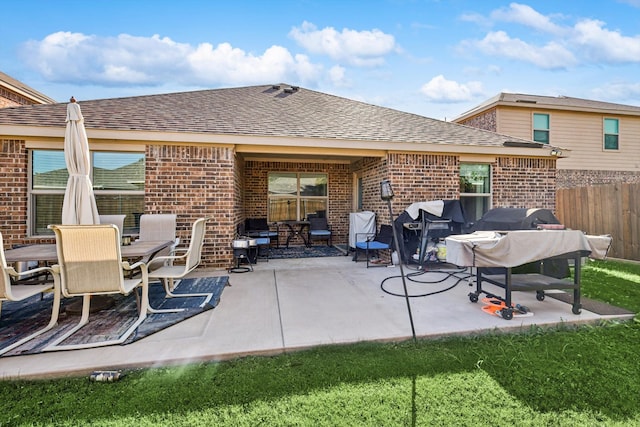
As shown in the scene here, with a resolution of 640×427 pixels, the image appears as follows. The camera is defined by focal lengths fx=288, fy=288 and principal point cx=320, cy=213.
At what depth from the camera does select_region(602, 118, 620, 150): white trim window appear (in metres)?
12.0

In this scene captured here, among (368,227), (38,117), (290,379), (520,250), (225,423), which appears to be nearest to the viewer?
(225,423)

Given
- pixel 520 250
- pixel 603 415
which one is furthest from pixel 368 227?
pixel 603 415

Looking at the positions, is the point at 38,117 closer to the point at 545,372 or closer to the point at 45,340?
the point at 45,340

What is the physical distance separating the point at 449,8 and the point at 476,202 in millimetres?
5286

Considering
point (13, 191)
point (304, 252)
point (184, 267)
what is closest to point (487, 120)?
point (304, 252)

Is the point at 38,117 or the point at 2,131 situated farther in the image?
the point at 38,117

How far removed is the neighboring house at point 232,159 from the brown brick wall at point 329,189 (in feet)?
0.15

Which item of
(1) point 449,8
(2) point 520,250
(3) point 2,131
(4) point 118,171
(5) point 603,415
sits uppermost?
(1) point 449,8

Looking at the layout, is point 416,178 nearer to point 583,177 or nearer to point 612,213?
point 612,213

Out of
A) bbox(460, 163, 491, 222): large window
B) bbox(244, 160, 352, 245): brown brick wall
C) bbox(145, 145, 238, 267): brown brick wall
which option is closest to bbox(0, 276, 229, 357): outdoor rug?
bbox(145, 145, 238, 267): brown brick wall

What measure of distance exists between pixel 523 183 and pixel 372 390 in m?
7.56

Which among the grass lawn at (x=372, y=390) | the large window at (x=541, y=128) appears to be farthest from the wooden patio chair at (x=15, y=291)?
the large window at (x=541, y=128)

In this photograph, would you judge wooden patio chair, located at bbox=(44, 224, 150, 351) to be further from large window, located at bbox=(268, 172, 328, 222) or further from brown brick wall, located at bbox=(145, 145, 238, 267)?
large window, located at bbox=(268, 172, 328, 222)

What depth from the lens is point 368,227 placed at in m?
7.32
